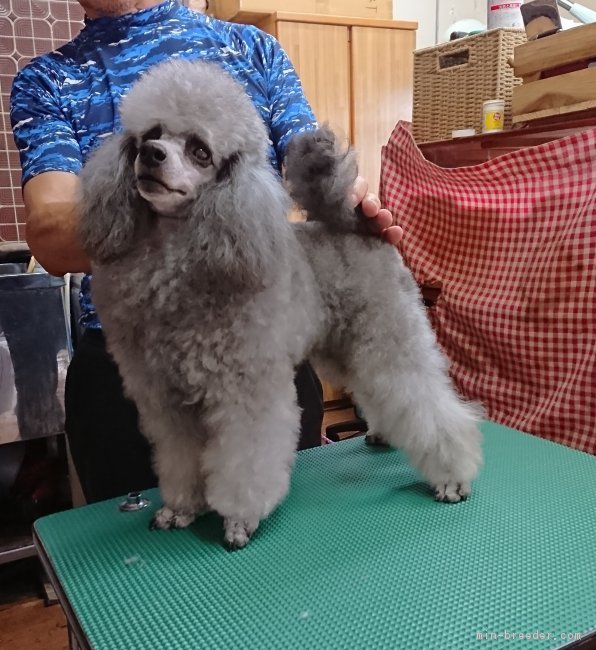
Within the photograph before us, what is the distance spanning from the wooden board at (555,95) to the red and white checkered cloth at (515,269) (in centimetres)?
13

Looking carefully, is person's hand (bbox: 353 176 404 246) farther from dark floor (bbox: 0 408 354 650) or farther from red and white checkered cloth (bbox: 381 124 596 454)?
dark floor (bbox: 0 408 354 650)

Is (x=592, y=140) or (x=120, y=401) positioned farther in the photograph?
(x=592, y=140)

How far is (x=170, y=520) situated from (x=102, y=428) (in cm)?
27

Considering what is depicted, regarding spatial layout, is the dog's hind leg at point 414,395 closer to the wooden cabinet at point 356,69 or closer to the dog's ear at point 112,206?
the dog's ear at point 112,206

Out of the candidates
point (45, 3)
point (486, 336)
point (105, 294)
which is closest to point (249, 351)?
point (105, 294)

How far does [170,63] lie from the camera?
2.72 feet

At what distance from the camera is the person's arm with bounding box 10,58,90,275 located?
0.92 meters

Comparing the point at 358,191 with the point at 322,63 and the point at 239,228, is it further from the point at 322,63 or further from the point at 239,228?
the point at 322,63

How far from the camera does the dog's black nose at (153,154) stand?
72 cm

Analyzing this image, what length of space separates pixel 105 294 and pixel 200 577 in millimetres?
382

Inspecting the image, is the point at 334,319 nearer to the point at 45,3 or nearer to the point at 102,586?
the point at 102,586

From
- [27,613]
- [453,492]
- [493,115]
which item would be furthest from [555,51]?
[27,613]

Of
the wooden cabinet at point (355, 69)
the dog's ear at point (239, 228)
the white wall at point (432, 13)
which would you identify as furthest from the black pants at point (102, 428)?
the white wall at point (432, 13)

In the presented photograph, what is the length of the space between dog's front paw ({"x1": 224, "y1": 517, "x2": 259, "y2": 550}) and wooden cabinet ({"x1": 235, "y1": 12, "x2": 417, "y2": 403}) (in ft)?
5.34
